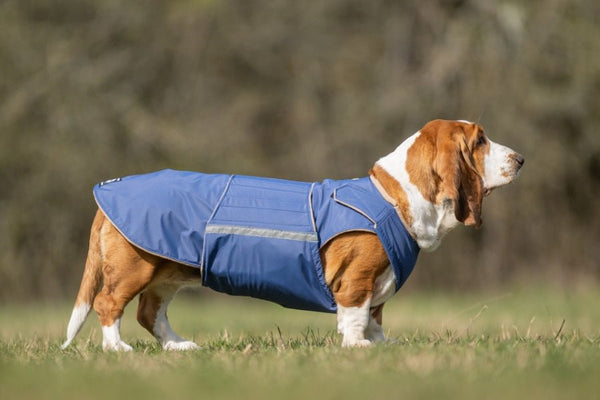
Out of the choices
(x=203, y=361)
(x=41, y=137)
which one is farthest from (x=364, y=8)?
(x=203, y=361)

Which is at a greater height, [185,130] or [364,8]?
[364,8]

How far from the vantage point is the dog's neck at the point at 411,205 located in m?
5.80

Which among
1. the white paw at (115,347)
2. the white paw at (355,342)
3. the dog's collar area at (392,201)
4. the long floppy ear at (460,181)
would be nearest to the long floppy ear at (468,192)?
the long floppy ear at (460,181)

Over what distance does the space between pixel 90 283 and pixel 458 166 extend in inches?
101

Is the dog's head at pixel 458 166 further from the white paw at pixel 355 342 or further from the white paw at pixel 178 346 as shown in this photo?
the white paw at pixel 178 346

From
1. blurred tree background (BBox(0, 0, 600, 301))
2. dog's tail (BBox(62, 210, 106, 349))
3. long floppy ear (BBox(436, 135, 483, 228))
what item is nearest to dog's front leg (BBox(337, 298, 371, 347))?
long floppy ear (BBox(436, 135, 483, 228))

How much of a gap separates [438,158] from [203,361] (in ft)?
6.52

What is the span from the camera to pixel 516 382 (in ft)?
13.5

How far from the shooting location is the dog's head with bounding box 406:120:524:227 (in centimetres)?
577

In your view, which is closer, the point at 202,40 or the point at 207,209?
the point at 207,209

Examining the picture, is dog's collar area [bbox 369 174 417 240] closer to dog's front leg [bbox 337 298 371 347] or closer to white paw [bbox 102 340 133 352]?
dog's front leg [bbox 337 298 371 347]

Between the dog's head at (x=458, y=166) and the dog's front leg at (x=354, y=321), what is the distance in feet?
2.74

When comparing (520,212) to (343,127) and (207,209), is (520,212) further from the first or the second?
(207,209)

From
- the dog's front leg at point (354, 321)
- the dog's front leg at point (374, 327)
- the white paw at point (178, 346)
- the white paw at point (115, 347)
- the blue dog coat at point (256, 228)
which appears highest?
the blue dog coat at point (256, 228)
